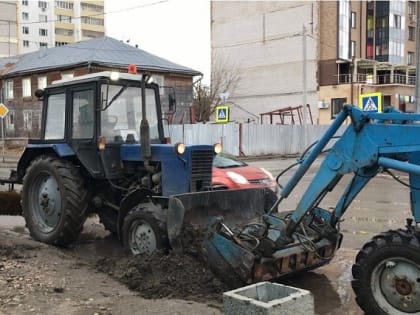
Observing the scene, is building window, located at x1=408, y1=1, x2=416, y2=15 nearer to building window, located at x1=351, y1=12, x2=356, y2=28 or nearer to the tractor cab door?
building window, located at x1=351, y1=12, x2=356, y2=28

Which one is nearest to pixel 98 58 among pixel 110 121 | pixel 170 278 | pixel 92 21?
pixel 110 121

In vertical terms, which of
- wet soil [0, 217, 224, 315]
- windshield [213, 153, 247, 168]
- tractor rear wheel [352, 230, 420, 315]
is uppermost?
windshield [213, 153, 247, 168]

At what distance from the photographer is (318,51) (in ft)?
175

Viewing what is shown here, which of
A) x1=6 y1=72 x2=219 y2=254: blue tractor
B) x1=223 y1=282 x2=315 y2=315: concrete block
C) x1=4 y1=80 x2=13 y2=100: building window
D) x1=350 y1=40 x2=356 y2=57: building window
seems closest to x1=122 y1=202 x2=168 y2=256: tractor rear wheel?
x1=6 y1=72 x2=219 y2=254: blue tractor

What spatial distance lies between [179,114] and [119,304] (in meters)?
41.5

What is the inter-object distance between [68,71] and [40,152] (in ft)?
115

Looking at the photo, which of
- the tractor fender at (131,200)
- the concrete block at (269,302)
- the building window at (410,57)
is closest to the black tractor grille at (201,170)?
the tractor fender at (131,200)

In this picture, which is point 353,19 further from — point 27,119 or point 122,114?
point 122,114

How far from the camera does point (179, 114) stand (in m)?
46.6

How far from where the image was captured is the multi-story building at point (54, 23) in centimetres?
10506

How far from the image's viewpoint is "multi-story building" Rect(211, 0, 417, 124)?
52812mm

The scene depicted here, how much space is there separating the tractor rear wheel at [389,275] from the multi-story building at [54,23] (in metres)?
103

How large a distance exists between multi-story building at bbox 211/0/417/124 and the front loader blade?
144 ft

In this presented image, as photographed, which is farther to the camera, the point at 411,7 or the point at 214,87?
the point at 411,7
